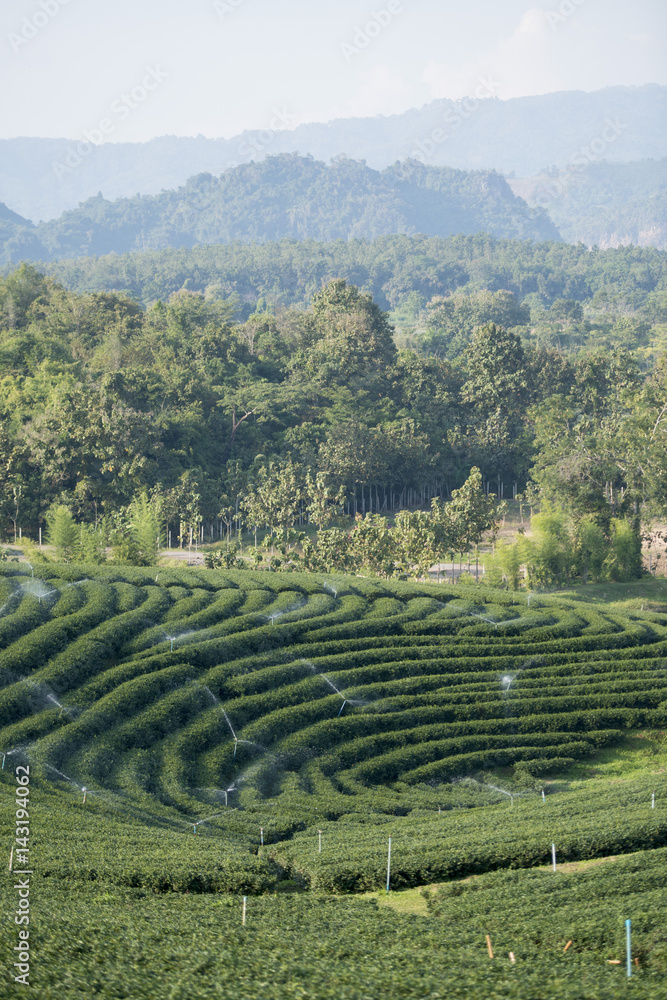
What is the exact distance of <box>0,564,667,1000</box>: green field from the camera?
1202 cm

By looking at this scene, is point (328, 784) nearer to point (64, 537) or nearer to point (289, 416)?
point (64, 537)

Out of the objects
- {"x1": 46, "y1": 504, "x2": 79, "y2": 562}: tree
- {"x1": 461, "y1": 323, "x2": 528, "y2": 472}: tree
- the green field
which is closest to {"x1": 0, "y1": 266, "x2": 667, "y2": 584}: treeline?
{"x1": 461, "y1": 323, "x2": 528, "y2": 472}: tree

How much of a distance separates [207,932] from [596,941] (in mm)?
5464

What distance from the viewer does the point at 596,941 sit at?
1281 centimetres

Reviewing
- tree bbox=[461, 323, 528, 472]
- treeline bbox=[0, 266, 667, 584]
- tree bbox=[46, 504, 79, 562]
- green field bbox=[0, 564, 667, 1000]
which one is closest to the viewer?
green field bbox=[0, 564, 667, 1000]

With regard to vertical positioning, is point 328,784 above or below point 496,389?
below

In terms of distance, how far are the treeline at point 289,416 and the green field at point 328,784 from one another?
25.9 metres

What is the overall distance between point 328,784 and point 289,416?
56.6m

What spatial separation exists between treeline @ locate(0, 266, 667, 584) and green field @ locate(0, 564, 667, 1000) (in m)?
25.9

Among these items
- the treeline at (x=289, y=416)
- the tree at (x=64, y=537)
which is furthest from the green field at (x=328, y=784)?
the treeline at (x=289, y=416)

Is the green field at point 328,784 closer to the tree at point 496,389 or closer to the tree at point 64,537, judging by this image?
the tree at point 64,537

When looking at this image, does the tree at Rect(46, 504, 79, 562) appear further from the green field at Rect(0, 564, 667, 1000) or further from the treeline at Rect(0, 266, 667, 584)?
the green field at Rect(0, 564, 667, 1000)

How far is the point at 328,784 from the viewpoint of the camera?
25750 mm

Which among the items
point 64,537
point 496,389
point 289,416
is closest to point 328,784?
point 64,537
